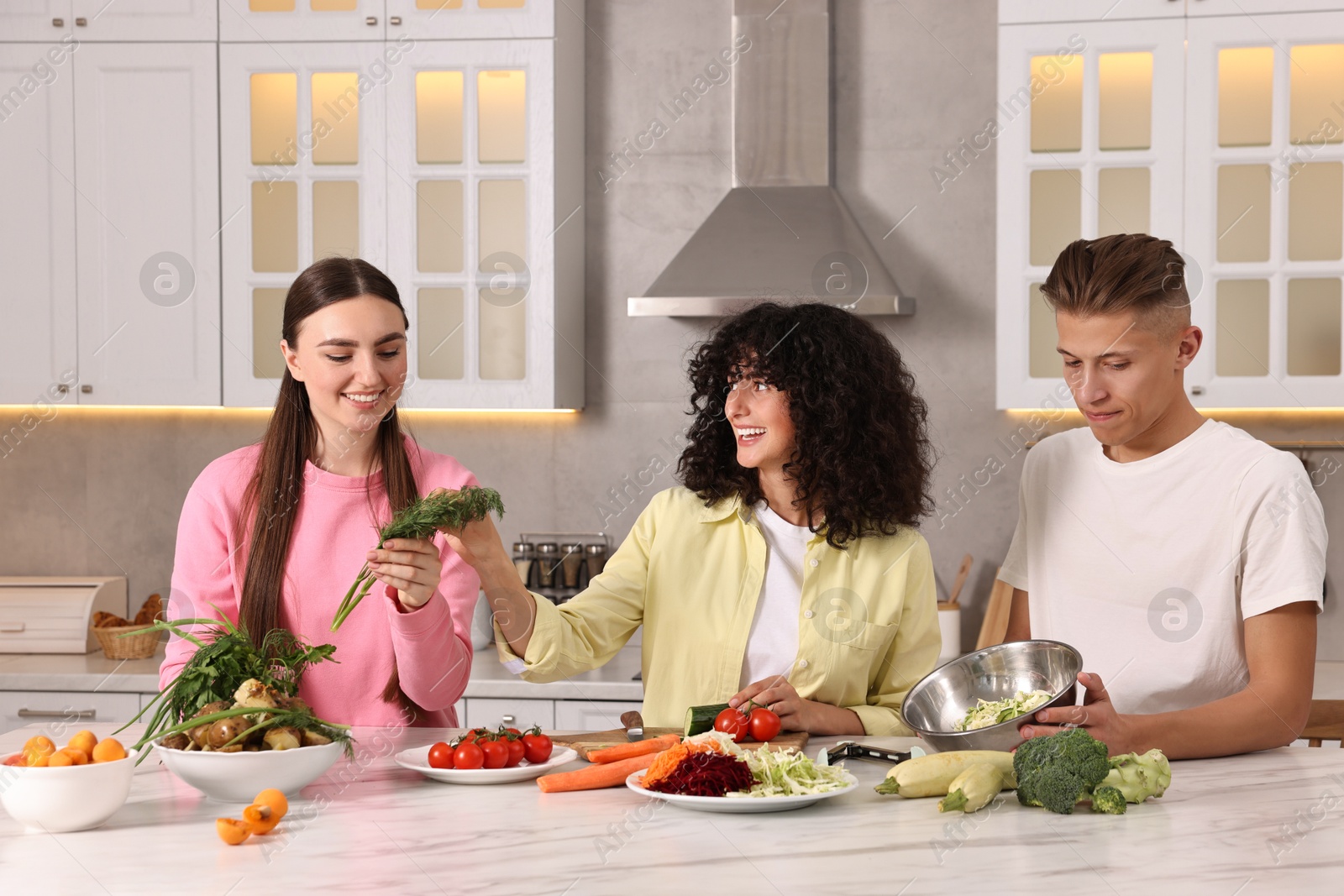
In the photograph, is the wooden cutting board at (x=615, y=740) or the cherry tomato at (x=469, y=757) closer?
the cherry tomato at (x=469, y=757)

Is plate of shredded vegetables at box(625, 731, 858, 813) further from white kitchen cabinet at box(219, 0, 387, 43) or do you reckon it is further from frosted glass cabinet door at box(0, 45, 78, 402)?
frosted glass cabinet door at box(0, 45, 78, 402)

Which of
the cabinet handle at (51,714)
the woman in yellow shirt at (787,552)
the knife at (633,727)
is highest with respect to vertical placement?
the woman in yellow shirt at (787,552)

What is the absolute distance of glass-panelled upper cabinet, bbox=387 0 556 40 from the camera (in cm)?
338

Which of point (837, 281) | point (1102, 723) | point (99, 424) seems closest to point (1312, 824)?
point (1102, 723)

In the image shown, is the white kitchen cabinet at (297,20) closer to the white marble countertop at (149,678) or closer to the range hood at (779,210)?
the range hood at (779,210)

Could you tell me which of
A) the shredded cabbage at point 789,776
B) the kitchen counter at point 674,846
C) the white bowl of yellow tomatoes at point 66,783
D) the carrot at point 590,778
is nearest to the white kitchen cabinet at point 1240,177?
the kitchen counter at point 674,846

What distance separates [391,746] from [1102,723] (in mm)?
1020

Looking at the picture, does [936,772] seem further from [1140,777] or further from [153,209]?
[153,209]

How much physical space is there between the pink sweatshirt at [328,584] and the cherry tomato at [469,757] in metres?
0.27

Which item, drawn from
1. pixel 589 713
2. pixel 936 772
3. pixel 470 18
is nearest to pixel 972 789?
pixel 936 772

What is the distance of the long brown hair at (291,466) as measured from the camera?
1902 mm

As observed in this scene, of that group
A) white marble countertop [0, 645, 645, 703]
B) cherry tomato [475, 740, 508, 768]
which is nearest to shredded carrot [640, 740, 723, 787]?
cherry tomato [475, 740, 508, 768]

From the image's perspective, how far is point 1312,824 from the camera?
4.69 feet

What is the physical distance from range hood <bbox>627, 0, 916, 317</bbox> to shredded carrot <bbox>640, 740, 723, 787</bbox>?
1.89 meters
